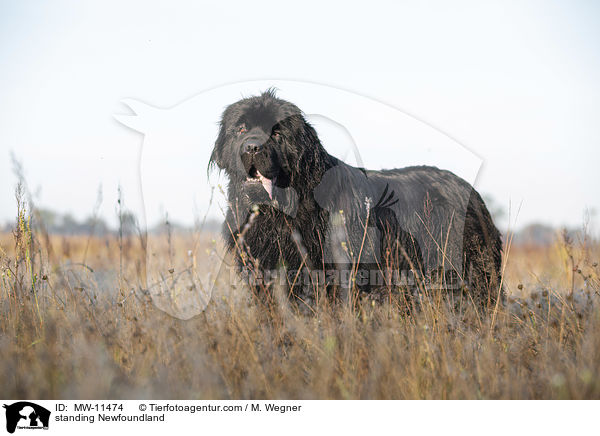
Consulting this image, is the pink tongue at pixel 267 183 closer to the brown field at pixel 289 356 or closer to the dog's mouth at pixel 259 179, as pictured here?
the dog's mouth at pixel 259 179

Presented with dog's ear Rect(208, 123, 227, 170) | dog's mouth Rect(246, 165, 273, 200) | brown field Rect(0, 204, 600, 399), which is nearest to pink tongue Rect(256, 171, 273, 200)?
dog's mouth Rect(246, 165, 273, 200)

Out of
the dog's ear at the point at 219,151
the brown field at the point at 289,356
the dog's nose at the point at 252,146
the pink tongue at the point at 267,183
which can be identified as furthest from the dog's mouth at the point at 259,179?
the brown field at the point at 289,356

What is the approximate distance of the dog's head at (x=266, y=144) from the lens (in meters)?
3.77

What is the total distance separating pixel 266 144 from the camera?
378cm

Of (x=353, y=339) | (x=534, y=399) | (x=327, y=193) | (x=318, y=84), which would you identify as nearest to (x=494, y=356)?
(x=534, y=399)

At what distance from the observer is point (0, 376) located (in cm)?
271
